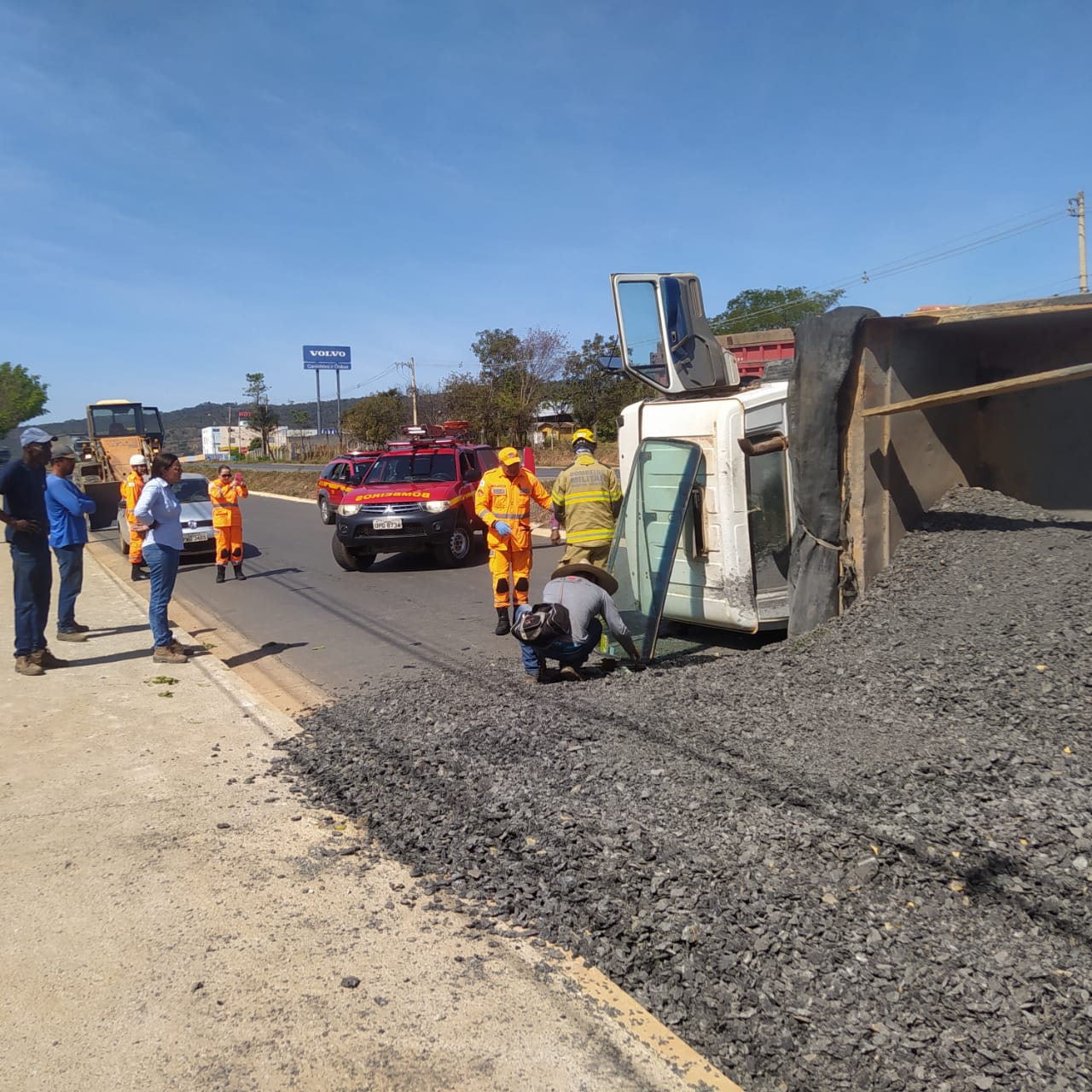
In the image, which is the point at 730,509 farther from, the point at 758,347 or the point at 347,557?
the point at 347,557

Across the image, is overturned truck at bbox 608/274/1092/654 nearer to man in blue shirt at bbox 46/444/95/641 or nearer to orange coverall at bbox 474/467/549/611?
orange coverall at bbox 474/467/549/611

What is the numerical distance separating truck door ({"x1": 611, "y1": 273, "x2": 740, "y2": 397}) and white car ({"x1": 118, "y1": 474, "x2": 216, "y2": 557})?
10115mm

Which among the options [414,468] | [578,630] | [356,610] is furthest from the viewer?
[414,468]

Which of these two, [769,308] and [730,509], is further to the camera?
[769,308]

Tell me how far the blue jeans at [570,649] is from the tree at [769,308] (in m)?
54.5

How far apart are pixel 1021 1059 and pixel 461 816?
2527mm

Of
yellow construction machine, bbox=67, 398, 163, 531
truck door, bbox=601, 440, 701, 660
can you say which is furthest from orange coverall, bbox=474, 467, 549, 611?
yellow construction machine, bbox=67, 398, 163, 531

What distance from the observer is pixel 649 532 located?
7.10 metres

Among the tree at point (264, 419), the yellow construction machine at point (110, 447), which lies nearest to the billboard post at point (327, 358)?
the tree at point (264, 419)

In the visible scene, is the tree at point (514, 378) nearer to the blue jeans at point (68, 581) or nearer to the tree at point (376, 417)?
the tree at point (376, 417)

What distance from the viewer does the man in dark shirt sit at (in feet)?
25.6

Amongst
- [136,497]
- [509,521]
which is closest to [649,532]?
[509,521]

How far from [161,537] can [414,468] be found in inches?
320

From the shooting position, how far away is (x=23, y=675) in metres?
7.79
